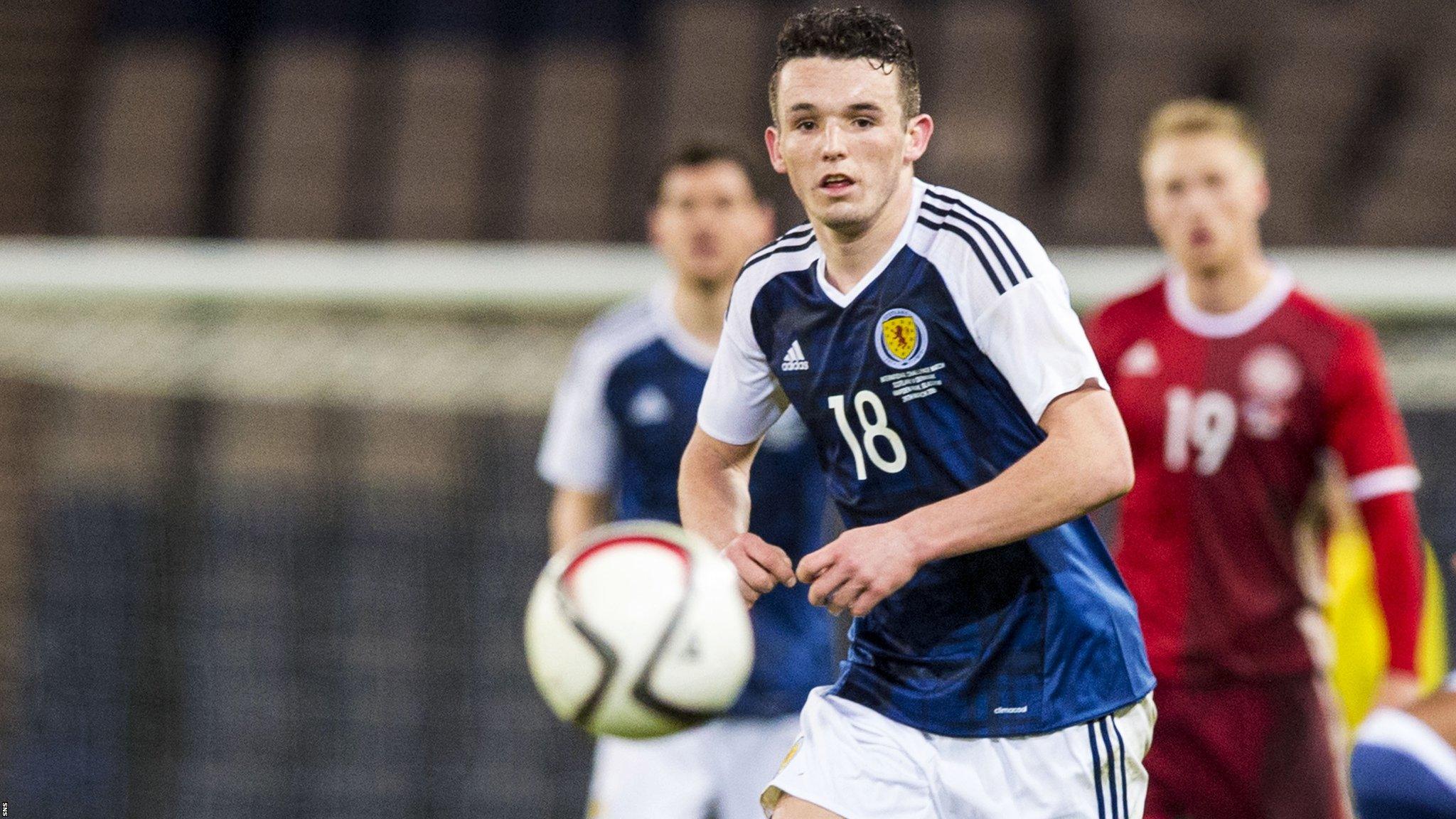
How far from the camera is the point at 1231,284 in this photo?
164 inches

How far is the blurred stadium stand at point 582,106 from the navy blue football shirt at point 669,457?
3897mm

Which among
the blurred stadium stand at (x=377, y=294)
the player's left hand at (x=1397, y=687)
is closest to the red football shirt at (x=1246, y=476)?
the player's left hand at (x=1397, y=687)

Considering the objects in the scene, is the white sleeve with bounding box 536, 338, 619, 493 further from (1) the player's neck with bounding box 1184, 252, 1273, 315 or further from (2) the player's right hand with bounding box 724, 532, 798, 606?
(2) the player's right hand with bounding box 724, 532, 798, 606

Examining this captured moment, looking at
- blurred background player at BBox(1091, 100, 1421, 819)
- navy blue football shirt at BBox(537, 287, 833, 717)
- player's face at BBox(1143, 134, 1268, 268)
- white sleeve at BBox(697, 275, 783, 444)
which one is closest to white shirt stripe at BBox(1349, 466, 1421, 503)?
blurred background player at BBox(1091, 100, 1421, 819)

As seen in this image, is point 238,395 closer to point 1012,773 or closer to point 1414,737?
point 1012,773

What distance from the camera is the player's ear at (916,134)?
8.81 feet

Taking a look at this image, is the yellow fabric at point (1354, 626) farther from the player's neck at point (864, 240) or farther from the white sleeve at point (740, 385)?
the player's neck at point (864, 240)

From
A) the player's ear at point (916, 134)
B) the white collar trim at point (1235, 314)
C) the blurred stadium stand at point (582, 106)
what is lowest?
the white collar trim at point (1235, 314)

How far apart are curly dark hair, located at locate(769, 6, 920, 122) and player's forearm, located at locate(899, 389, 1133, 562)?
21.8 inches

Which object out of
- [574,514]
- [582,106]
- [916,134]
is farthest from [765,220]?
[582,106]

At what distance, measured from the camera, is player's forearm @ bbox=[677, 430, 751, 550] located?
2953 millimetres

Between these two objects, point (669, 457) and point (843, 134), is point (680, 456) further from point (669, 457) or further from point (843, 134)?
point (843, 134)

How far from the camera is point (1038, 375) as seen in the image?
2537mm

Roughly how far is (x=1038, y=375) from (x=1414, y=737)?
0.83 m
